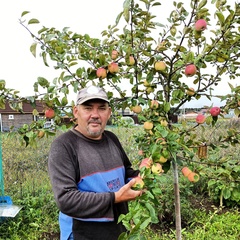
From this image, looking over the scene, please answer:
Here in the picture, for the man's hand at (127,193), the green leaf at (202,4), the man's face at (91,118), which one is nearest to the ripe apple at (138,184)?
the man's hand at (127,193)

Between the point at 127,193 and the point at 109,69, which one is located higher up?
the point at 109,69

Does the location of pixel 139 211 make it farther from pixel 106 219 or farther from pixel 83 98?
pixel 83 98

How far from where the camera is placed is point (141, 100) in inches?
55.8

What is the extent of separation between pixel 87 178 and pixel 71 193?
0.49ft

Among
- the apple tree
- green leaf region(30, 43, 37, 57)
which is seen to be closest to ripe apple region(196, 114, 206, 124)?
the apple tree

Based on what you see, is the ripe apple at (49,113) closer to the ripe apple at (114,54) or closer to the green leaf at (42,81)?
the green leaf at (42,81)

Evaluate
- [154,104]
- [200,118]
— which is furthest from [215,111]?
[154,104]

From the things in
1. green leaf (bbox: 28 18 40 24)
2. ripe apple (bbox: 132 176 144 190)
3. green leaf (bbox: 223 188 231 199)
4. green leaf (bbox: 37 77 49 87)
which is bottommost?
green leaf (bbox: 223 188 231 199)

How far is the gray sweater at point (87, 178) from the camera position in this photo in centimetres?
116

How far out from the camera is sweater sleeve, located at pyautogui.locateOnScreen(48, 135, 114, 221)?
1.15 m

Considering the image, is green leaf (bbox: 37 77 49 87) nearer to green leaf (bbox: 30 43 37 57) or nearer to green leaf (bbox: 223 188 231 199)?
green leaf (bbox: 30 43 37 57)

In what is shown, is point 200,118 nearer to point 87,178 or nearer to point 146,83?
point 146,83

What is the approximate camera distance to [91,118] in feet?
4.48

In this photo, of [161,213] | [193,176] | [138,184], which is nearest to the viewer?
[138,184]
